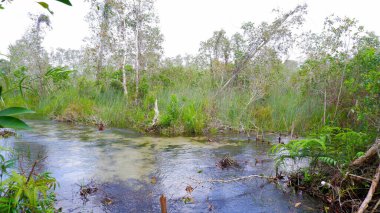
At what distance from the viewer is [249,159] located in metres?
5.00

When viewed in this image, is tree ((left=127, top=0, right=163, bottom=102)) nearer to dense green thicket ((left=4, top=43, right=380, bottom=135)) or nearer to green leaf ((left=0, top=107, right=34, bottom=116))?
dense green thicket ((left=4, top=43, right=380, bottom=135))

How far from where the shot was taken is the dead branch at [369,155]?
2741 mm

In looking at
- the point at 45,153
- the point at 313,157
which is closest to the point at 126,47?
the point at 45,153

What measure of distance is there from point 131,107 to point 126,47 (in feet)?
7.97

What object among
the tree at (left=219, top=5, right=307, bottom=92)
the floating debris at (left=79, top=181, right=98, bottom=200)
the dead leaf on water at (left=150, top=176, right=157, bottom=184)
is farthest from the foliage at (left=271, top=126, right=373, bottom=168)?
the tree at (left=219, top=5, right=307, bottom=92)

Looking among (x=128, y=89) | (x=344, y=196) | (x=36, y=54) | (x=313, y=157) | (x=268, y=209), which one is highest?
(x=36, y=54)

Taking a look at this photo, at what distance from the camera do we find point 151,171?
4375mm

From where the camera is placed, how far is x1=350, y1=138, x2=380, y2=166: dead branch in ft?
8.99

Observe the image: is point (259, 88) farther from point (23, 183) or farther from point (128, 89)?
point (23, 183)

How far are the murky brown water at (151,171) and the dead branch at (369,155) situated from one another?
0.62 m

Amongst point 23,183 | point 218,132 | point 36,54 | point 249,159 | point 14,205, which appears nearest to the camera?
point 14,205

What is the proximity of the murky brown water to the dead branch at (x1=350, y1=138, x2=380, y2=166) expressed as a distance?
62 centimetres

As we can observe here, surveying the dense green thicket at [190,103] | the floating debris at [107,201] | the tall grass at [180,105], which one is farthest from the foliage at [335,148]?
the tall grass at [180,105]

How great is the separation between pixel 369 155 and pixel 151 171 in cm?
274
